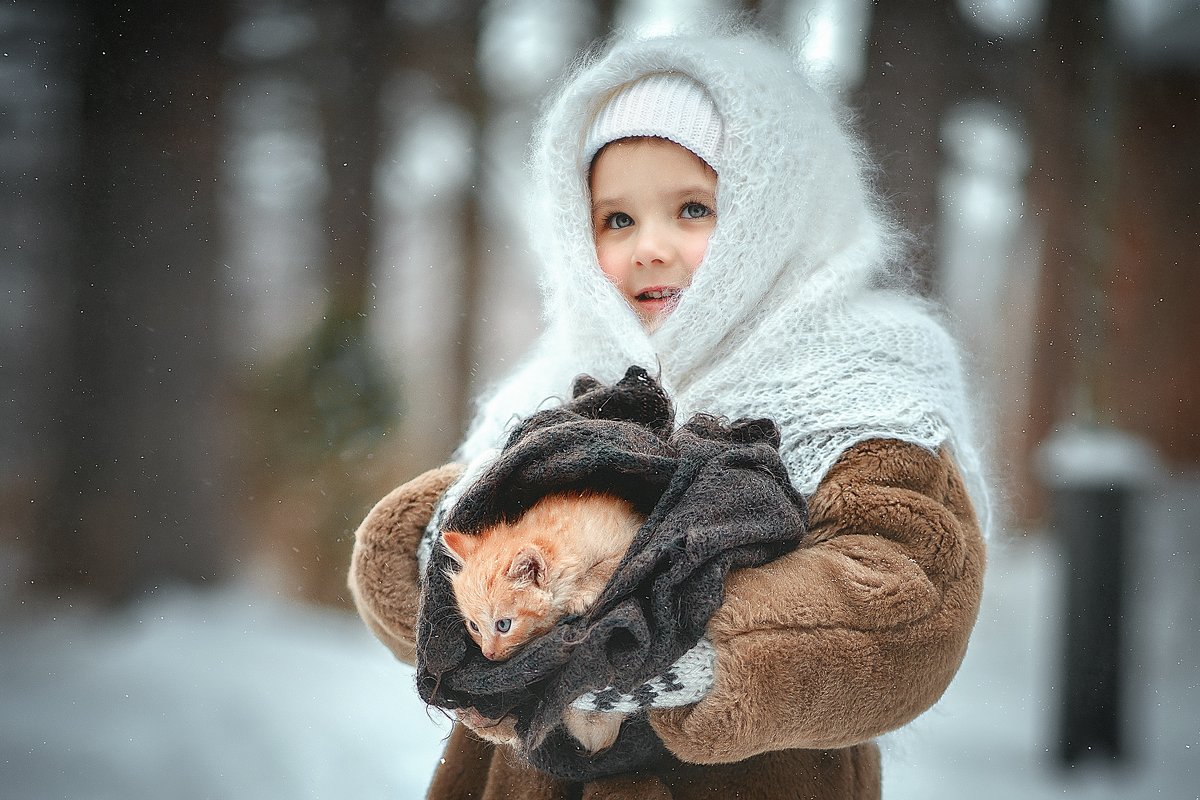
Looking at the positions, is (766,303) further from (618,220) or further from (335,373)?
(335,373)

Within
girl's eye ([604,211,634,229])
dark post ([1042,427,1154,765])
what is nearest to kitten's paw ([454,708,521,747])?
girl's eye ([604,211,634,229])

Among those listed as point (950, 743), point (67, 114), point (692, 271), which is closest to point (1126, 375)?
point (950, 743)

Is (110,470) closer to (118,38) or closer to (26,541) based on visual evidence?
(26,541)

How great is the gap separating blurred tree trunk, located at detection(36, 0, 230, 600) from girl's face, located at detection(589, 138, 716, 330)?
3.09m

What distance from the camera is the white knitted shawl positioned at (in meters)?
0.90

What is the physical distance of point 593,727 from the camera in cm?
80

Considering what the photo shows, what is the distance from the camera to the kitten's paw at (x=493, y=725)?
0.73 m

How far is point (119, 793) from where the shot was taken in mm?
2482

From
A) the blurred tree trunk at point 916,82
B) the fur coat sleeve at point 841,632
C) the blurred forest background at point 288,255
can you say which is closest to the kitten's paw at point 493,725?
the fur coat sleeve at point 841,632

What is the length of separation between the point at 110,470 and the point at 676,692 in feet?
11.9

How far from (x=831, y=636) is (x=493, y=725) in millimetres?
268

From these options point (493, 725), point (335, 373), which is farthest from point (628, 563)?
point (335, 373)

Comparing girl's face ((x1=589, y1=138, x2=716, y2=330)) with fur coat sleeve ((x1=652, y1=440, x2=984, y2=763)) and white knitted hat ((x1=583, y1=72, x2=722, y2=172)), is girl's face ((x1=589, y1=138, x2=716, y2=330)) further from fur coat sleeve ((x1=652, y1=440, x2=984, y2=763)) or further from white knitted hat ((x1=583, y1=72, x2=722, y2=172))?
fur coat sleeve ((x1=652, y1=440, x2=984, y2=763))

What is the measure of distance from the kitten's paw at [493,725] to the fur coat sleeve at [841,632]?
110mm
